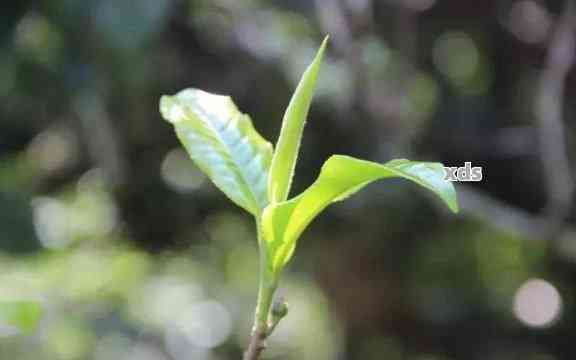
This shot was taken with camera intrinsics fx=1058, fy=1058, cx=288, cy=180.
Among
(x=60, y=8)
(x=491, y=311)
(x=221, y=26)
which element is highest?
(x=60, y=8)

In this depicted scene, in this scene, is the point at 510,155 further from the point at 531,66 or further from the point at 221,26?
the point at 221,26

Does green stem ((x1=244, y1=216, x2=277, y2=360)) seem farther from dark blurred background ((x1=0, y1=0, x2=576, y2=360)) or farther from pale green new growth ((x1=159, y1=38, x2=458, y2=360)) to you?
dark blurred background ((x1=0, y1=0, x2=576, y2=360))

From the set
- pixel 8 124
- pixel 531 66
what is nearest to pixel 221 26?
pixel 8 124

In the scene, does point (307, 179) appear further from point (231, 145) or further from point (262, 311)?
point (262, 311)

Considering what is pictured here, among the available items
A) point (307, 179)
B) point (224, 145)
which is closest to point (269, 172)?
point (224, 145)

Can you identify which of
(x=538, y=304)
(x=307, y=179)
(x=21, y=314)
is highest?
(x=21, y=314)

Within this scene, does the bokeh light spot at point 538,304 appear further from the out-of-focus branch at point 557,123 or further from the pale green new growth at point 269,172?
the pale green new growth at point 269,172
